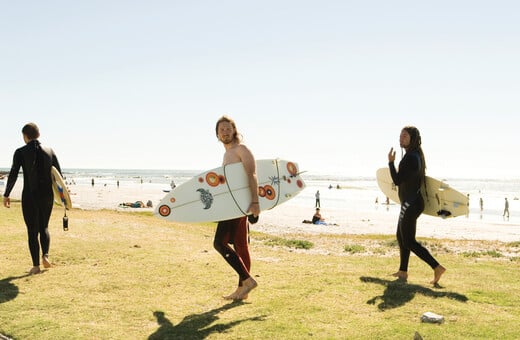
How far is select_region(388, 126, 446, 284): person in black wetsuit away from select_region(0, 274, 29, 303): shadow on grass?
19.6ft

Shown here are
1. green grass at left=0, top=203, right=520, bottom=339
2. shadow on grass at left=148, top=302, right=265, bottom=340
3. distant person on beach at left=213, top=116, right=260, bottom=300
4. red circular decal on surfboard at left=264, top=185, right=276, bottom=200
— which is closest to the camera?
shadow on grass at left=148, top=302, right=265, bottom=340

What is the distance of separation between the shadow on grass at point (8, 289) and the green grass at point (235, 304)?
0.05 feet

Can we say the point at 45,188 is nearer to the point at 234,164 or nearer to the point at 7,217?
the point at 234,164

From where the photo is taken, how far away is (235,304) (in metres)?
6.20

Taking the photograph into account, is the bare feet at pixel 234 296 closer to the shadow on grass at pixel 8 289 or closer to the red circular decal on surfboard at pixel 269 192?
the red circular decal on surfboard at pixel 269 192

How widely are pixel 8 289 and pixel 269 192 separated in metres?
4.17

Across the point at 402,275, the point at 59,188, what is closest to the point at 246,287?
the point at 402,275

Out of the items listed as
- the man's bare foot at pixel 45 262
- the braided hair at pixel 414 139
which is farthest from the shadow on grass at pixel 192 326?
the braided hair at pixel 414 139

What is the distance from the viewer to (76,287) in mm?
6988

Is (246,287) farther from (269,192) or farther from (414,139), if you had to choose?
(414,139)

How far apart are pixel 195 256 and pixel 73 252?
8.56ft

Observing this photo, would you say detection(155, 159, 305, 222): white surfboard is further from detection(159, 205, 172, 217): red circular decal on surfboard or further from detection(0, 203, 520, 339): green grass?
detection(0, 203, 520, 339): green grass

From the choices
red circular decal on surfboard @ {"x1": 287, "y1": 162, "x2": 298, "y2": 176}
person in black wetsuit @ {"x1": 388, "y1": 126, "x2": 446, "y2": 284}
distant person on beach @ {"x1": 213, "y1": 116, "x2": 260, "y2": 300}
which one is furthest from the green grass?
red circular decal on surfboard @ {"x1": 287, "y1": 162, "x2": 298, "y2": 176}

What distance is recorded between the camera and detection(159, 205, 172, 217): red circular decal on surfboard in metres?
6.77
